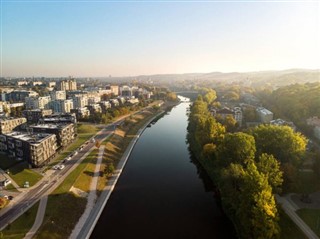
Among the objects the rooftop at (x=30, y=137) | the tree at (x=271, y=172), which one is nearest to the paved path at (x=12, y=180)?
the rooftop at (x=30, y=137)

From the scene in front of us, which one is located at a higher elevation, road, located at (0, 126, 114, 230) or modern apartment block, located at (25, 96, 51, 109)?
modern apartment block, located at (25, 96, 51, 109)

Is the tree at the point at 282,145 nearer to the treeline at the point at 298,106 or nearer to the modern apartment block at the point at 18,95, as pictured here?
the treeline at the point at 298,106

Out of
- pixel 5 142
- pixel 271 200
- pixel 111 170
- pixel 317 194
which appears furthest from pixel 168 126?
pixel 271 200

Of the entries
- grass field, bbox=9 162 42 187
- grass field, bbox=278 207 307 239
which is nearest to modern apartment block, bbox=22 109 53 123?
grass field, bbox=9 162 42 187

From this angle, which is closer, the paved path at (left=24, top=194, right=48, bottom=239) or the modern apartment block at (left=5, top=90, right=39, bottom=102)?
the paved path at (left=24, top=194, right=48, bottom=239)

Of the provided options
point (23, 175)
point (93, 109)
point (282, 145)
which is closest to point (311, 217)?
point (282, 145)

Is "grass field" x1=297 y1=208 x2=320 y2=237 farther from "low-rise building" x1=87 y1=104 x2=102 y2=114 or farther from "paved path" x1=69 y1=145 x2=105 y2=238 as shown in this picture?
"low-rise building" x1=87 y1=104 x2=102 y2=114
